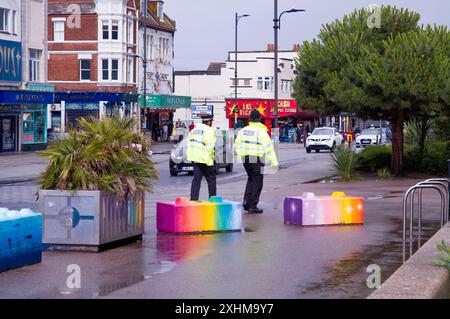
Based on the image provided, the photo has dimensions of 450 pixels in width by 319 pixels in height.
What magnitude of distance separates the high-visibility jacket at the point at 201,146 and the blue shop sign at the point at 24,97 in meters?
35.2

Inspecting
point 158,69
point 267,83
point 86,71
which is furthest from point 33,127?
point 267,83

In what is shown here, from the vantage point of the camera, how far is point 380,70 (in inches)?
1033

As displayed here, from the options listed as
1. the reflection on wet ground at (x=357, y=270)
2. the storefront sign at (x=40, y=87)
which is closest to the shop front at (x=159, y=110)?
the storefront sign at (x=40, y=87)

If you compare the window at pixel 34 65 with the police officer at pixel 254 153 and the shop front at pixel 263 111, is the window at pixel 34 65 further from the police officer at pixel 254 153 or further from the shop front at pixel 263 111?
the police officer at pixel 254 153

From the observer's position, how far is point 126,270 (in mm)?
10602

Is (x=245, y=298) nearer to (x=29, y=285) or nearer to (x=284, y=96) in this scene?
(x=29, y=285)

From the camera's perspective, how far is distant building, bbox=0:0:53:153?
168 ft

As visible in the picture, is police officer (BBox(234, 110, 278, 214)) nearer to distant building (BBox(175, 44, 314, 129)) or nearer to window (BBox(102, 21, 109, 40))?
window (BBox(102, 21, 109, 40))

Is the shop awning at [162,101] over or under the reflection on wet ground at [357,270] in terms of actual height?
over

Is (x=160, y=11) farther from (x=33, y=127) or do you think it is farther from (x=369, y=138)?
(x=33, y=127)

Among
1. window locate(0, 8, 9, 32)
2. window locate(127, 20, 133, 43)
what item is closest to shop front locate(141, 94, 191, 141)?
window locate(127, 20, 133, 43)

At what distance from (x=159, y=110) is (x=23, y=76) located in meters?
25.1

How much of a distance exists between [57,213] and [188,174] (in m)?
22.4

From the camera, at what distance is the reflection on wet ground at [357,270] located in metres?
9.12
